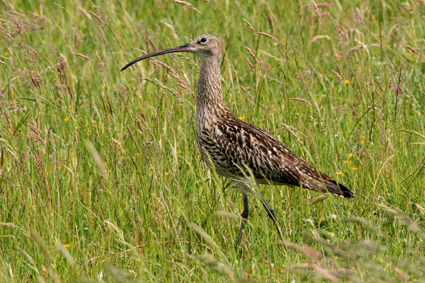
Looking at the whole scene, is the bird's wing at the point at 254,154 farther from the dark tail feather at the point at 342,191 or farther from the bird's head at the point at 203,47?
the bird's head at the point at 203,47

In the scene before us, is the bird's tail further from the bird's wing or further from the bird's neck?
the bird's neck

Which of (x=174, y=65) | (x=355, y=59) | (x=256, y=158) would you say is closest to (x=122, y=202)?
(x=256, y=158)

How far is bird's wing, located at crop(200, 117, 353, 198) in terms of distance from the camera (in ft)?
15.8

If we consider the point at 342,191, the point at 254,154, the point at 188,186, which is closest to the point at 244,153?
the point at 254,154

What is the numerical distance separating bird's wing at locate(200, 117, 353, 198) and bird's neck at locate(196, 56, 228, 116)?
0.22 m

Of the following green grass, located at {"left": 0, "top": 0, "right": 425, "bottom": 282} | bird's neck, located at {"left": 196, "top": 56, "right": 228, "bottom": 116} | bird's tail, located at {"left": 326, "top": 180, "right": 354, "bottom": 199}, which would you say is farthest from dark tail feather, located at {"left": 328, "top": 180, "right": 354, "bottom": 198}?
bird's neck, located at {"left": 196, "top": 56, "right": 228, "bottom": 116}

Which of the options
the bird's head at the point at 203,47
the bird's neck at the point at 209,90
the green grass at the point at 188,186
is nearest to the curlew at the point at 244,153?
the bird's neck at the point at 209,90

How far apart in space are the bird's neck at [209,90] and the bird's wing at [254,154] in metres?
0.22

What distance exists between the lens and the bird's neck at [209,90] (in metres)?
5.18

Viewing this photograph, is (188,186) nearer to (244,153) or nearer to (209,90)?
(244,153)

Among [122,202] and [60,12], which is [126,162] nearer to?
[122,202]

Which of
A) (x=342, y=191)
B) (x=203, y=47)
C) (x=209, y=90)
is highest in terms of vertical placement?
(x=203, y=47)

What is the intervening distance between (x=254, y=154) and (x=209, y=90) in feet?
2.45

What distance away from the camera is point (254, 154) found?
4914 millimetres
